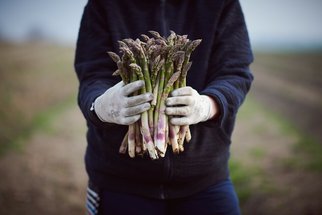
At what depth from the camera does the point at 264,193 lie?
5.36 m

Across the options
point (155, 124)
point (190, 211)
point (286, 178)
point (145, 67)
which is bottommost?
point (286, 178)

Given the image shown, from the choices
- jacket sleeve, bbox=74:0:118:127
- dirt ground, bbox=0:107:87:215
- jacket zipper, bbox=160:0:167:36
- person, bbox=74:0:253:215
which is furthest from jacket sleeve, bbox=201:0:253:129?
dirt ground, bbox=0:107:87:215

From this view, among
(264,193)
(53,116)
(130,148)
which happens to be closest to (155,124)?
(130,148)

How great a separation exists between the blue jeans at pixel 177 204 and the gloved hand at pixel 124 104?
692mm

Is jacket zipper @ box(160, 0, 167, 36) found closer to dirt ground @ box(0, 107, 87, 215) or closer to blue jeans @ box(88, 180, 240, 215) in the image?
blue jeans @ box(88, 180, 240, 215)

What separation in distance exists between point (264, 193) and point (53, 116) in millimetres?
7810

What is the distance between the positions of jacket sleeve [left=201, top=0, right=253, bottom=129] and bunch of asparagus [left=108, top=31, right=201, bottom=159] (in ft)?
1.09

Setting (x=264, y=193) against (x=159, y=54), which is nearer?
(x=159, y=54)

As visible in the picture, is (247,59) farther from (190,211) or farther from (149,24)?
Result: (190,211)

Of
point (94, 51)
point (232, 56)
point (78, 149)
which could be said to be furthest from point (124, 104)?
point (78, 149)

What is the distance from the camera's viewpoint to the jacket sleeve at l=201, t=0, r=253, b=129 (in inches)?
90.9

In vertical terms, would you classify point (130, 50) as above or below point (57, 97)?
above

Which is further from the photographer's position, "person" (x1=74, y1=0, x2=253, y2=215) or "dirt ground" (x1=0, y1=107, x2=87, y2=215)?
"dirt ground" (x1=0, y1=107, x2=87, y2=215)

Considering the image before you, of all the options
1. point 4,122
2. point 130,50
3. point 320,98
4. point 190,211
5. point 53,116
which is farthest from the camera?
point 320,98
